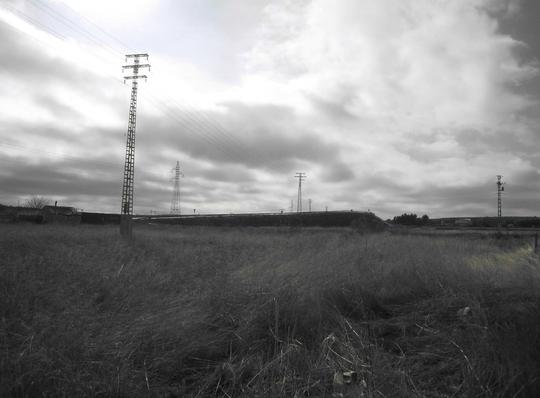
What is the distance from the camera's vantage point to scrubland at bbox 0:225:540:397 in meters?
3.30

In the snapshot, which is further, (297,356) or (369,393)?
(297,356)

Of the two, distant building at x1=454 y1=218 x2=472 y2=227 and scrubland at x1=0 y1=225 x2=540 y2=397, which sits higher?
distant building at x1=454 y1=218 x2=472 y2=227

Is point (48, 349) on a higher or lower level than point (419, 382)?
higher

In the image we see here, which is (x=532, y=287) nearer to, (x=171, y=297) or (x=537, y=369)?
(x=537, y=369)

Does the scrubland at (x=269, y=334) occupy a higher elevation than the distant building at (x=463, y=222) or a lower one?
lower

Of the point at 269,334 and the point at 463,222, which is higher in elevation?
the point at 463,222

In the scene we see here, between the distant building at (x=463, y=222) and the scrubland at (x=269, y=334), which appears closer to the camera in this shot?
the scrubland at (x=269, y=334)

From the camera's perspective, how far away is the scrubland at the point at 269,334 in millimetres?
3299

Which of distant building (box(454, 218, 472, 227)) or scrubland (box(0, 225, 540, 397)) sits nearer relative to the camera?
scrubland (box(0, 225, 540, 397))

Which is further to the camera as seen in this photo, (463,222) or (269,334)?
(463,222)

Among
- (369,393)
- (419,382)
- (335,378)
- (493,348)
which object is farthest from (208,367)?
(493,348)

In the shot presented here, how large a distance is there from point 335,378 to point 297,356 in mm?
591

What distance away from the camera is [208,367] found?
12.9ft

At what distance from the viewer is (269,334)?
A: 14.9ft
